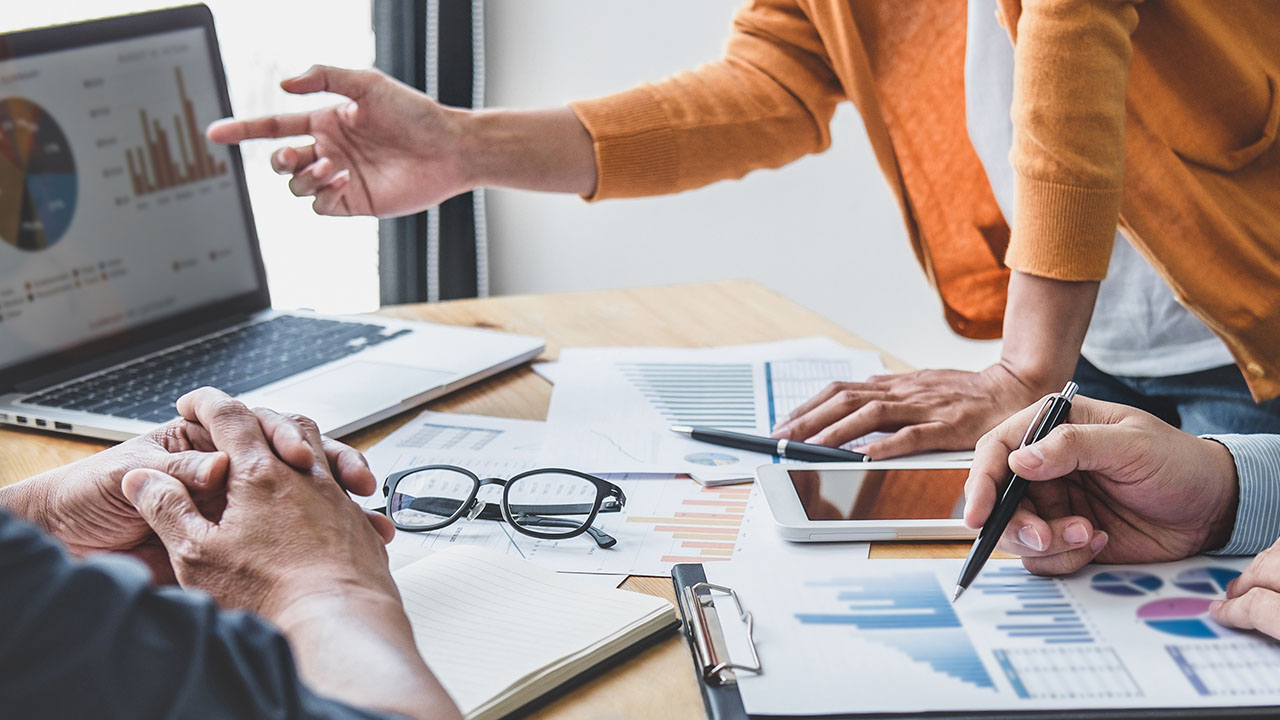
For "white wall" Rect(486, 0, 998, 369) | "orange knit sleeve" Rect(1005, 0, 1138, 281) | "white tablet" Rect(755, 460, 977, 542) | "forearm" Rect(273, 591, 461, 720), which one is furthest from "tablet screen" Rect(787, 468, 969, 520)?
"white wall" Rect(486, 0, 998, 369)

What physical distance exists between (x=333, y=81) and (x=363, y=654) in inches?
30.4

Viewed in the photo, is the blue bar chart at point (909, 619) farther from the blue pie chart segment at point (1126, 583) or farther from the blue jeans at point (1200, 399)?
the blue jeans at point (1200, 399)

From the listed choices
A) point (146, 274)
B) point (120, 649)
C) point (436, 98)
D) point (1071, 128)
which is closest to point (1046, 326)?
point (1071, 128)

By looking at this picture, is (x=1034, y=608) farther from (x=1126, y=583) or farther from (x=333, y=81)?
(x=333, y=81)

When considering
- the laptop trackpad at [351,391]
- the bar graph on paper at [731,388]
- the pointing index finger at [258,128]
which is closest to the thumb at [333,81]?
the pointing index finger at [258,128]

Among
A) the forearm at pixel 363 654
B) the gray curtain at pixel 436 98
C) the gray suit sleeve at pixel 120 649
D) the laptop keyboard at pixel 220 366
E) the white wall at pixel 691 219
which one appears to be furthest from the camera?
the white wall at pixel 691 219

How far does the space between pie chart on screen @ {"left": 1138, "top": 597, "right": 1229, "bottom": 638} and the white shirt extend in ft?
1.48

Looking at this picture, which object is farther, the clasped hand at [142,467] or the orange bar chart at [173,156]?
the orange bar chart at [173,156]

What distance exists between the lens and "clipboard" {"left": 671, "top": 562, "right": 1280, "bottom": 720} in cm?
53

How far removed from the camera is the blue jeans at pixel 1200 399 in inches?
39.5

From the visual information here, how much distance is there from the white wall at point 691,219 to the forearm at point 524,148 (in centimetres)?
133

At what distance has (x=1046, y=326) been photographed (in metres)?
0.94

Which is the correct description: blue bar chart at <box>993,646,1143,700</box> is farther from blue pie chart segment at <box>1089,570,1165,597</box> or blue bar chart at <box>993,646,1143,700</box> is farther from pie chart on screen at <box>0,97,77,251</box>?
pie chart on screen at <box>0,97,77,251</box>

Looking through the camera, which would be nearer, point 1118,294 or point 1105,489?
point 1105,489
